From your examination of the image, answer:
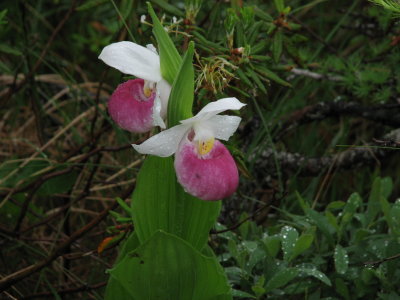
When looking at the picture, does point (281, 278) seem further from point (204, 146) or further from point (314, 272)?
point (204, 146)

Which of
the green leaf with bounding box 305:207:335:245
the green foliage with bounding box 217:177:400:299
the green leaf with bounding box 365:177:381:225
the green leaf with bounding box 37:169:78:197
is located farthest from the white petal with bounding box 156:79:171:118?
the green leaf with bounding box 37:169:78:197

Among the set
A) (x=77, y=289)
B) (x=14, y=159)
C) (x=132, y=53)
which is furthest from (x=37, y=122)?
(x=132, y=53)

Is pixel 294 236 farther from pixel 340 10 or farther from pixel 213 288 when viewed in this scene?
pixel 340 10

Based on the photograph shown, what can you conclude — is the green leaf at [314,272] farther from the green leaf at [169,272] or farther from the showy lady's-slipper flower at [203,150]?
the showy lady's-slipper flower at [203,150]

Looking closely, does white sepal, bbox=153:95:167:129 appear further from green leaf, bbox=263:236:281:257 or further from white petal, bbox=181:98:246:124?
green leaf, bbox=263:236:281:257

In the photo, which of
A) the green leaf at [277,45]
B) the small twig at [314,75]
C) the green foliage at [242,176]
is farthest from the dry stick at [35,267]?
the small twig at [314,75]

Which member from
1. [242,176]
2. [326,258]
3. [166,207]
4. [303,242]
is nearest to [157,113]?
[166,207]
